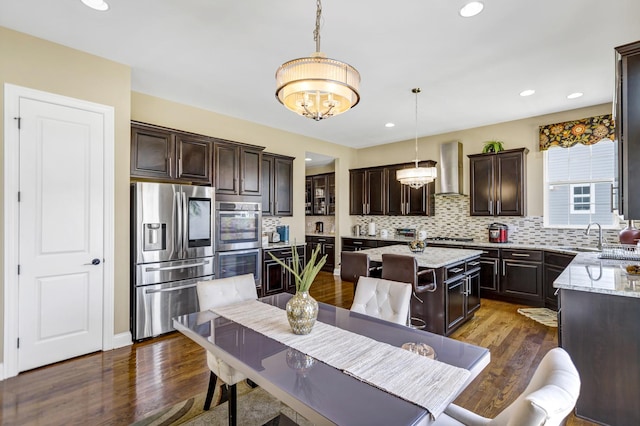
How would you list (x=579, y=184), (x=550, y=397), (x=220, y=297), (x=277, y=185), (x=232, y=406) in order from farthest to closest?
1. (x=277, y=185)
2. (x=579, y=184)
3. (x=220, y=297)
4. (x=232, y=406)
5. (x=550, y=397)

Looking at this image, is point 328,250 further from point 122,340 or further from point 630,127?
point 630,127

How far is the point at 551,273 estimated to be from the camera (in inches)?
170

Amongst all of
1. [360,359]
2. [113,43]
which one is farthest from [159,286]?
[360,359]

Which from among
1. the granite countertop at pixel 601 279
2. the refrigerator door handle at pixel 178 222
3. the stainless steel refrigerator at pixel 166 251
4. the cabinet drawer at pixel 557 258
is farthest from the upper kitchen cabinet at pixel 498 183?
the refrigerator door handle at pixel 178 222

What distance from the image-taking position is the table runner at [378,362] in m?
1.07

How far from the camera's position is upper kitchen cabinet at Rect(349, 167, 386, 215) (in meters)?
6.59

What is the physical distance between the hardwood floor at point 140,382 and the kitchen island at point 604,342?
199 millimetres

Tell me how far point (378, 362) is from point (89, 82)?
356 centimetres

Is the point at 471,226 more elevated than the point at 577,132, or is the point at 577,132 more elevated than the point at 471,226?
the point at 577,132

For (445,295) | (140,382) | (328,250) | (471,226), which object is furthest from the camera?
(328,250)

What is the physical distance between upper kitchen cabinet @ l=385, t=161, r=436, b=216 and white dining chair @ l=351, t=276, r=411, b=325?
4123 millimetres

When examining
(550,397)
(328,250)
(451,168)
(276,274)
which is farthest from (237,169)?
(550,397)

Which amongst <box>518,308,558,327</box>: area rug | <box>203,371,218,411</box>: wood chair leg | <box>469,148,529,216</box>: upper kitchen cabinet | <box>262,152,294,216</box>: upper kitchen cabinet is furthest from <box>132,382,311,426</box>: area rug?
<box>469,148,529,216</box>: upper kitchen cabinet

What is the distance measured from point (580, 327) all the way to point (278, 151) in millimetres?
4825
